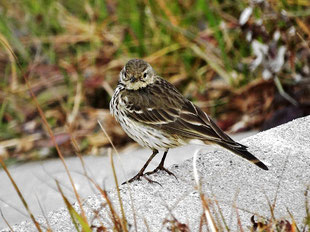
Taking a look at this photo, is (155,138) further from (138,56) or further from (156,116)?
(138,56)

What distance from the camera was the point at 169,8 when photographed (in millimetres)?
6605

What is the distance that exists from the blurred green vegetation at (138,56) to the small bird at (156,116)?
48.3 inches

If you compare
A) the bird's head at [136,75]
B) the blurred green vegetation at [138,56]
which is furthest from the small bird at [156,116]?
the blurred green vegetation at [138,56]

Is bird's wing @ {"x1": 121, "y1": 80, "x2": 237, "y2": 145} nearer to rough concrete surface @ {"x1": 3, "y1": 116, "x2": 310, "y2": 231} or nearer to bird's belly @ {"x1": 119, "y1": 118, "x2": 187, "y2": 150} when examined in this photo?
bird's belly @ {"x1": 119, "y1": 118, "x2": 187, "y2": 150}

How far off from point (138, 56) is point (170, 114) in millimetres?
2432

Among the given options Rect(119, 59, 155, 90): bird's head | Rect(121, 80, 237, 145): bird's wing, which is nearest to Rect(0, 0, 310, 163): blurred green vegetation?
Rect(119, 59, 155, 90): bird's head

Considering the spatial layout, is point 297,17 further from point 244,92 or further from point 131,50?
point 131,50

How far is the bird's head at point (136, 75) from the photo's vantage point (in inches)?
168

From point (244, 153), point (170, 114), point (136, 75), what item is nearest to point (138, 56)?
point (136, 75)

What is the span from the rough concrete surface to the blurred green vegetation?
4.65 feet

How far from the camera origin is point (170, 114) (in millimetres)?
4055

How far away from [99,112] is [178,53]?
95 cm

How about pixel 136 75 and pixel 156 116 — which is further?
pixel 136 75

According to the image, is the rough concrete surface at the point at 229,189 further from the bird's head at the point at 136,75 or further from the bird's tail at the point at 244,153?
the bird's head at the point at 136,75
